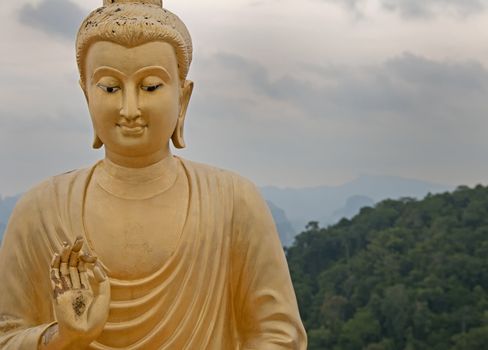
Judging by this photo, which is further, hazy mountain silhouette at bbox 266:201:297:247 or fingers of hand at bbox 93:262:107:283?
hazy mountain silhouette at bbox 266:201:297:247

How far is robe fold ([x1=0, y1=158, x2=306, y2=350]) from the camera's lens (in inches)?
224

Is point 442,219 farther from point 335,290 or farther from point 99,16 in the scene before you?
point 99,16

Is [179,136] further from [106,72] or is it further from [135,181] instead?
[106,72]

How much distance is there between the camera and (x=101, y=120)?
5.65 metres

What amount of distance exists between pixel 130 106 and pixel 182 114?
49 cm

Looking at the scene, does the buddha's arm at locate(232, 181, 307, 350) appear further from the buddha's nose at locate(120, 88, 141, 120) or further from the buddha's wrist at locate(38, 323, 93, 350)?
the buddha's wrist at locate(38, 323, 93, 350)

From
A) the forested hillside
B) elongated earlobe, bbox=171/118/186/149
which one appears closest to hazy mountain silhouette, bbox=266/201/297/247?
the forested hillside

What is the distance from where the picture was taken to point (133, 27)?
559 cm

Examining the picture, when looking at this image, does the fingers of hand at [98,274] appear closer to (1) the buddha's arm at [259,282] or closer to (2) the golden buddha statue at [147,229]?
(2) the golden buddha statue at [147,229]

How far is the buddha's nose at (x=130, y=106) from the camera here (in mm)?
5547

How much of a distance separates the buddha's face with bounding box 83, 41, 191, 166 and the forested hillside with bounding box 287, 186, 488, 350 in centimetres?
2768

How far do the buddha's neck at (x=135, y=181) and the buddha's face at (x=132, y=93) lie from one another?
0.14 meters

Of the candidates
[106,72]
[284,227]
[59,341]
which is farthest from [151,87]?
[284,227]

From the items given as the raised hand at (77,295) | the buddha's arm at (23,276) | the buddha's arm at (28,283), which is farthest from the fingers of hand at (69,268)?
the buddha's arm at (23,276)
